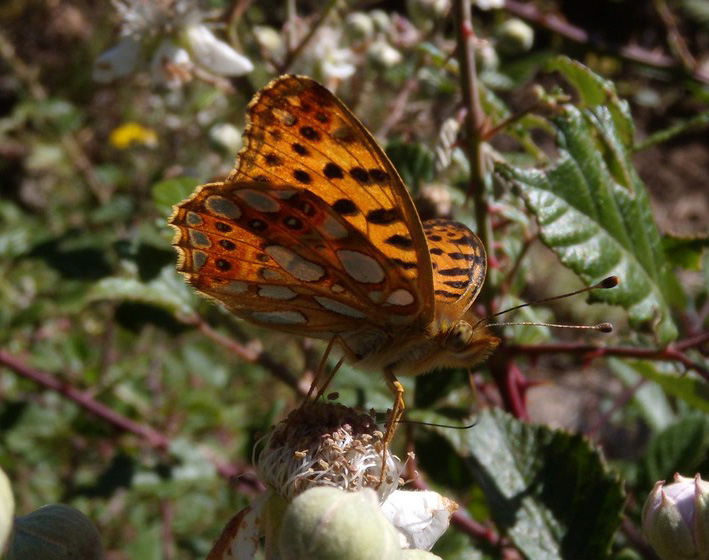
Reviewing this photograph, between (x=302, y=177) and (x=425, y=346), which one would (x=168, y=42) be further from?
(x=425, y=346)

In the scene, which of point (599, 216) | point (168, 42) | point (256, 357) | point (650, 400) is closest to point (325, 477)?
point (599, 216)

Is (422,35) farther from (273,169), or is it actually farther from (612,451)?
(612,451)

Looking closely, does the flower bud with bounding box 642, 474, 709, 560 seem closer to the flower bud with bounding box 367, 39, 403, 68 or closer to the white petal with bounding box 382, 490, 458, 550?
the white petal with bounding box 382, 490, 458, 550

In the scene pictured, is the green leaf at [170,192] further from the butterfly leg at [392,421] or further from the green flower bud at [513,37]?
the green flower bud at [513,37]

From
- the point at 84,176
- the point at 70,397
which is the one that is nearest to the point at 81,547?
the point at 70,397

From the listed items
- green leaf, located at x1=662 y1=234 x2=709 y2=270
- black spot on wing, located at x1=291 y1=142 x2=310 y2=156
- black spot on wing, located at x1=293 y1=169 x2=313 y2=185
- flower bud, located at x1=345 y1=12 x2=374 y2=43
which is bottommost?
black spot on wing, located at x1=293 y1=169 x2=313 y2=185

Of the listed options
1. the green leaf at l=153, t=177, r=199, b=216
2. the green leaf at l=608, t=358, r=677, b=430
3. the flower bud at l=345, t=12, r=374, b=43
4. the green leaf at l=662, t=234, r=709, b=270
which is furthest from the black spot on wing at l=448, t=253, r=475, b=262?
the green leaf at l=608, t=358, r=677, b=430

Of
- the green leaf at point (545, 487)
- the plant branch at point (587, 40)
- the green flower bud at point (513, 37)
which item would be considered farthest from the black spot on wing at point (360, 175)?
the plant branch at point (587, 40)
